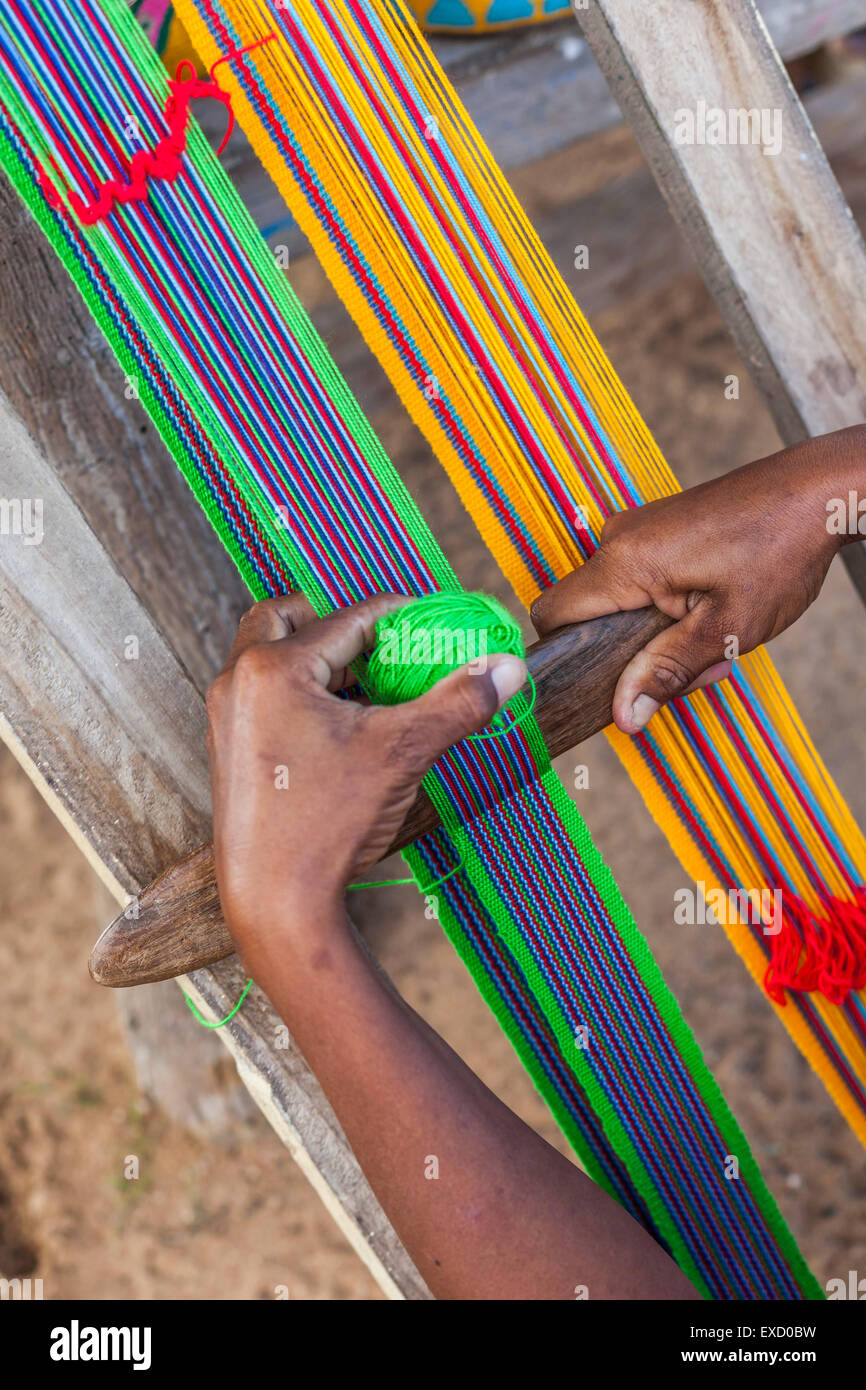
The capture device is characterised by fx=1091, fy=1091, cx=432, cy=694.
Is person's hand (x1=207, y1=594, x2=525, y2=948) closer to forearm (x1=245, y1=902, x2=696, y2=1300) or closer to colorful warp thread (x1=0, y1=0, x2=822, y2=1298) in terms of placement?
forearm (x1=245, y1=902, x2=696, y2=1300)

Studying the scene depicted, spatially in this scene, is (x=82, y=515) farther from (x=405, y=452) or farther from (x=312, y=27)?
(x=405, y=452)

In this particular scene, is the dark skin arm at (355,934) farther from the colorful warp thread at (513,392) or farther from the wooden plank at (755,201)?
the wooden plank at (755,201)

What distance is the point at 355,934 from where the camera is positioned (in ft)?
3.23

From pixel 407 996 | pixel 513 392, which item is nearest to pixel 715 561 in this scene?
pixel 513 392

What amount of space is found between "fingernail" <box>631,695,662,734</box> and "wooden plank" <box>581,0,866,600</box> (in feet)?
1.57

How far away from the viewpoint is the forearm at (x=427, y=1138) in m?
0.92

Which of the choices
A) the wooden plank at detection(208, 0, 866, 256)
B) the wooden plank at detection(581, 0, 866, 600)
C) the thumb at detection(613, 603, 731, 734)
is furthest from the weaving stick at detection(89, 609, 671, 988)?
the wooden plank at detection(208, 0, 866, 256)

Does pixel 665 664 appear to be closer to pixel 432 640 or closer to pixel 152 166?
pixel 432 640

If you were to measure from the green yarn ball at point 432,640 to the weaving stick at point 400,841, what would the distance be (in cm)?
15

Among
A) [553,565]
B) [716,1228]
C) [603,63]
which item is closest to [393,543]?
[553,565]

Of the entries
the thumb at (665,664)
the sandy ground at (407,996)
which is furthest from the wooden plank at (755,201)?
the sandy ground at (407,996)

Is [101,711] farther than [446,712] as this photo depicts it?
Yes

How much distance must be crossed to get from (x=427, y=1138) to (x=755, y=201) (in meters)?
1.14

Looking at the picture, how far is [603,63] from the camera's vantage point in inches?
49.9
